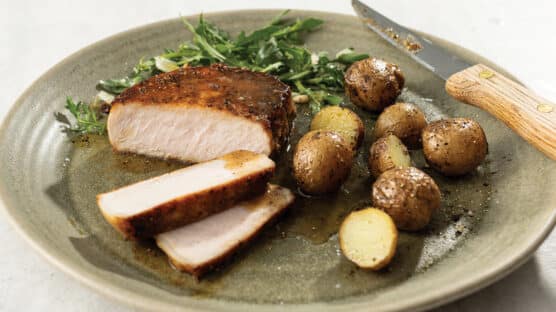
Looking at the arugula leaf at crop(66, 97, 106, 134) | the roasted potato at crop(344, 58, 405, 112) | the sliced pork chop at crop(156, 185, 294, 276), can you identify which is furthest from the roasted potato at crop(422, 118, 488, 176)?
the arugula leaf at crop(66, 97, 106, 134)

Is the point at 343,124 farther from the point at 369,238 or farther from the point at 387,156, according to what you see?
the point at 369,238

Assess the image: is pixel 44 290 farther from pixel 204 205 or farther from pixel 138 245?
pixel 204 205

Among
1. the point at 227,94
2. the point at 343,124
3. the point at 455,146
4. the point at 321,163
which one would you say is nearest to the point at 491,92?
the point at 455,146

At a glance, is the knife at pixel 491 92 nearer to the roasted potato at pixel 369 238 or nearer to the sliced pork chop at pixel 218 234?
the roasted potato at pixel 369 238

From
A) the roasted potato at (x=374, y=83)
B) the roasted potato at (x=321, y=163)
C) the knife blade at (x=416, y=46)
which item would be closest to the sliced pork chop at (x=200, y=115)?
the roasted potato at (x=321, y=163)

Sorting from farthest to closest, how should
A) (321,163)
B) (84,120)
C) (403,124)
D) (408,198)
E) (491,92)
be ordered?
(84,120)
(403,124)
(491,92)
(321,163)
(408,198)

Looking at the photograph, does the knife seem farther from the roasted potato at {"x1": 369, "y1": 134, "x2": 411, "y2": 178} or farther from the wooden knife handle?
the roasted potato at {"x1": 369, "y1": 134, "x2": 411, "y2": 178}

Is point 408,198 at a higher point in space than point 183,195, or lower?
lower

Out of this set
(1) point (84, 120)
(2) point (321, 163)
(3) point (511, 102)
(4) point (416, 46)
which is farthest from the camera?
(4) point (416, 46)

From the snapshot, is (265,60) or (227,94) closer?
(227,94)
